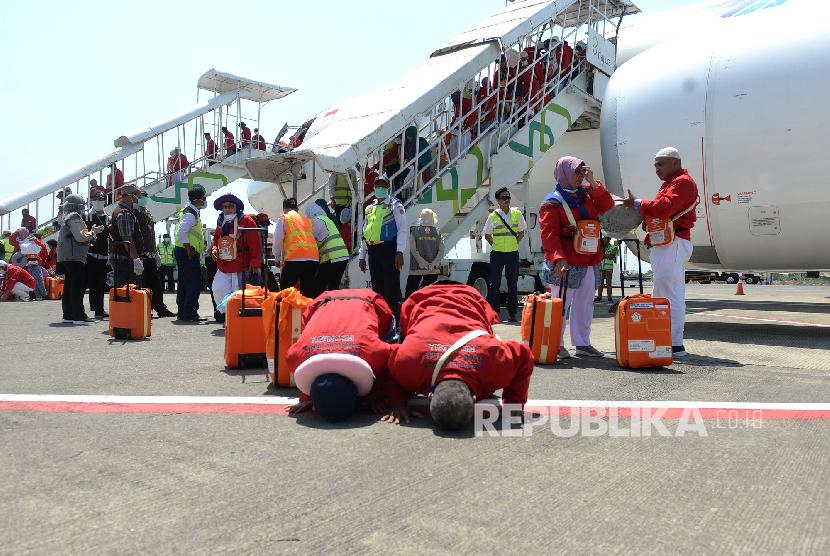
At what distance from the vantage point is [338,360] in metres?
3.25

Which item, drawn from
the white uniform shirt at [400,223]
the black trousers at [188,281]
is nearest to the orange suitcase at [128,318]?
the black trousers at [188,281]

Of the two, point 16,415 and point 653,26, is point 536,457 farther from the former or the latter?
point 653,26

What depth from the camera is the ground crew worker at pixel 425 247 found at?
901 centimetres

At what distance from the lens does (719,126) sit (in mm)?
6859

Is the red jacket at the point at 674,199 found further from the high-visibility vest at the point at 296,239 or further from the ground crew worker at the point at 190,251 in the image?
the ground crew worker at the point at 190,251

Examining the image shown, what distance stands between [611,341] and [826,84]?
3103mm

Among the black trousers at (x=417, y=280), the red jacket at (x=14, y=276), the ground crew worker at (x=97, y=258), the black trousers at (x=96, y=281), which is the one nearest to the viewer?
the ground crew worker at (x=97, y=258)

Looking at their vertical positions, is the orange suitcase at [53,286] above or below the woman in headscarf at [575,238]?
below

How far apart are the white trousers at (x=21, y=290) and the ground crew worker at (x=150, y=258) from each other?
6.39 m

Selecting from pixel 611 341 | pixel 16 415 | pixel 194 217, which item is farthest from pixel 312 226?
pixel 16 415

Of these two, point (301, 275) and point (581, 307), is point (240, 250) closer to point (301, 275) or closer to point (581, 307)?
point (301, 275)

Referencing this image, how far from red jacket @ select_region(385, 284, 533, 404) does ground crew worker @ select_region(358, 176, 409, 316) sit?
4.08 metres

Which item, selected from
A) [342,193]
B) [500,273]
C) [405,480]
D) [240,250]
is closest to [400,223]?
[342,193]
